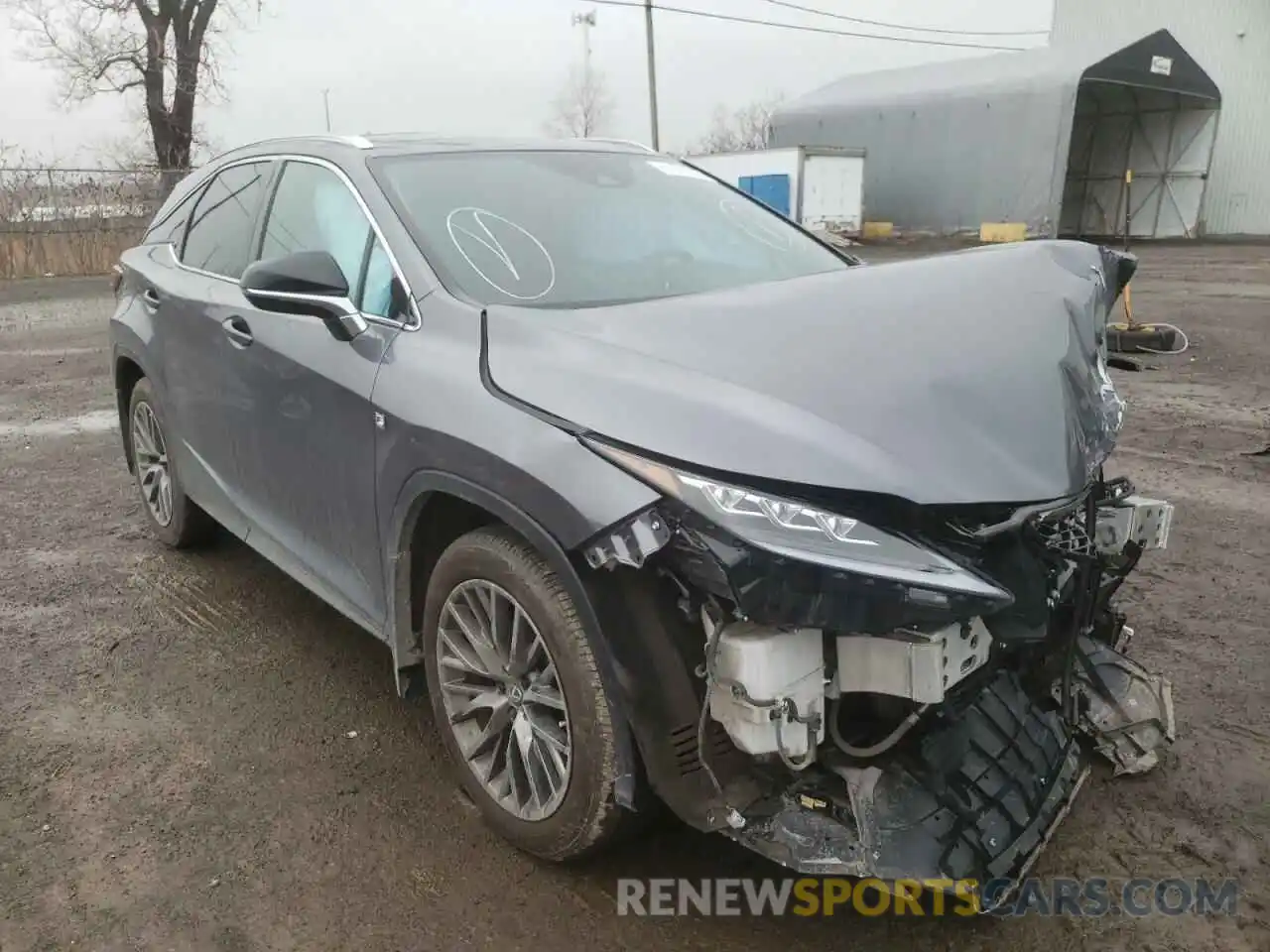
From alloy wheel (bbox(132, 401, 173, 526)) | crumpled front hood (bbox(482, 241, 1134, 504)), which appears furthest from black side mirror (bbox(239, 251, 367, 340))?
alloy wheel (bbox(132, 401, 173, 526))

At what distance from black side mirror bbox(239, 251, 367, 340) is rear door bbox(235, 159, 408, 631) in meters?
0.06

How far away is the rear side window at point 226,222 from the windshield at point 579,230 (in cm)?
88

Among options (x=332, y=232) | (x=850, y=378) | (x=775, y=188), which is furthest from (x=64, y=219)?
(x=850, y=378)

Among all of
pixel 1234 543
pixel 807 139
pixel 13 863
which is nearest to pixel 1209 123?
pixel 807 139

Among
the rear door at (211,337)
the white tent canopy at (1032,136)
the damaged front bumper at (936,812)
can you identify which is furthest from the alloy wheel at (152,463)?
the white tent canopy at (1032,136)

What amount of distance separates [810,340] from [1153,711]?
1.59 metres

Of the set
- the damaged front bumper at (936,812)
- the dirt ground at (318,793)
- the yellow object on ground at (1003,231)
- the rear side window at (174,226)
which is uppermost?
the rear side window at (174,226)

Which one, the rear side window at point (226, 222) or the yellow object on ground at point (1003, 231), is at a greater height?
the rear side window at point (226, 222)

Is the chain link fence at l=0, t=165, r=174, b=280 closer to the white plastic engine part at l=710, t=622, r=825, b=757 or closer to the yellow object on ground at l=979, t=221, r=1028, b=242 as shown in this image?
the yellow object on ground at l=979, t=221, r=1028, b=242

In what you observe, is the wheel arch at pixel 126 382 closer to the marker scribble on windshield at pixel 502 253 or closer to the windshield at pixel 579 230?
the windshield at pixel 579 230

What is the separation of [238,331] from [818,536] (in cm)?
242

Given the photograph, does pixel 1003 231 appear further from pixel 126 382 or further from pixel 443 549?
pixel 443 549

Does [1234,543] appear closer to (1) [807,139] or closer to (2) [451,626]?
(2) [451,626]

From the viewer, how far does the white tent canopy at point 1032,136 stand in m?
24.4
